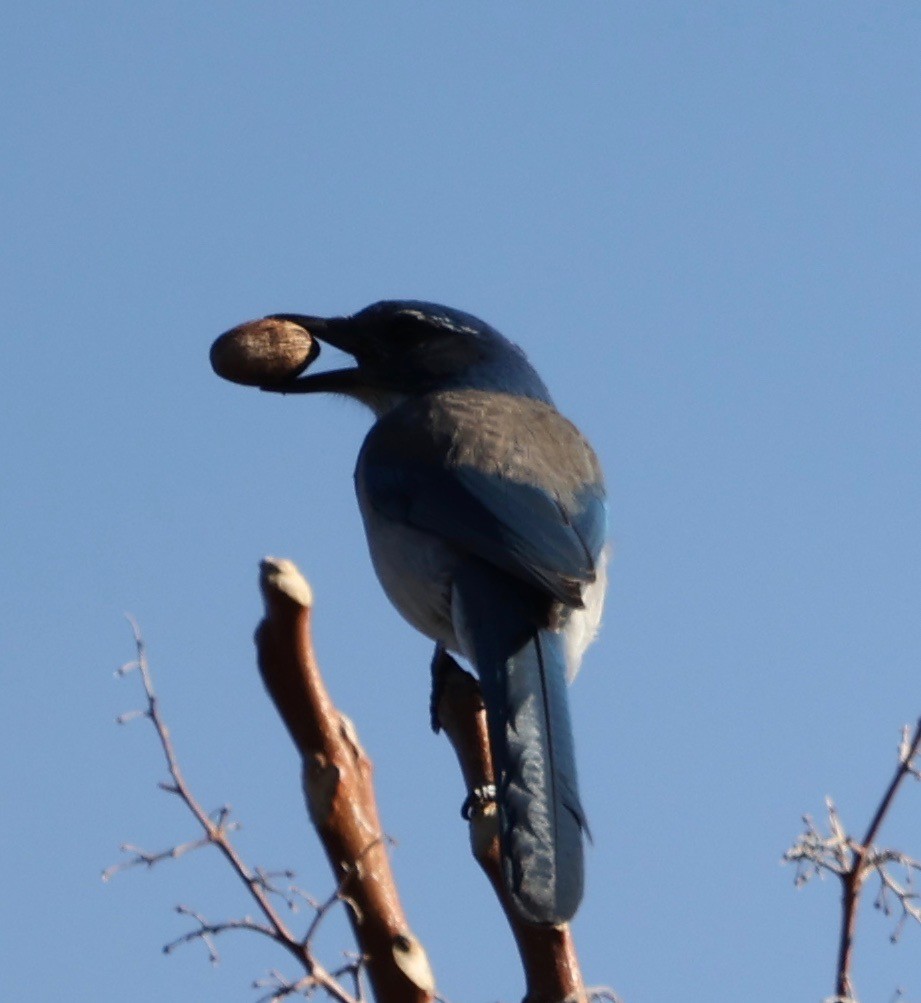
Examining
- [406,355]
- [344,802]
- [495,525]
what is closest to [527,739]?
[495,525]

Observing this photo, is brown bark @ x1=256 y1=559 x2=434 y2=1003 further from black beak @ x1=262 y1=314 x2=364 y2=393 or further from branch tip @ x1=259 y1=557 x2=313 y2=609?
black beak @ x1=262 y1=314 x2=364 y2=393

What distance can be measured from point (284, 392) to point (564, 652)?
7.34ft

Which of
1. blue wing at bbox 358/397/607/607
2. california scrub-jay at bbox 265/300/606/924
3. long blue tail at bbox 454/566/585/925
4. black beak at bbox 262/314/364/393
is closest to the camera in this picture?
long blue tail at bbox 454/566/585/925

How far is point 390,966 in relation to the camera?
2439 millimetres

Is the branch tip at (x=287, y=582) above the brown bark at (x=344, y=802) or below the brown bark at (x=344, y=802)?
above

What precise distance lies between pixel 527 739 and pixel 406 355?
2.91m

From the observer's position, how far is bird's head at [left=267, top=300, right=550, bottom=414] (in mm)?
6621

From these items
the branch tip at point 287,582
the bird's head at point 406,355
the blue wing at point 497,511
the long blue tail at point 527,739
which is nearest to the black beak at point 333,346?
the bird's head at point 406,355

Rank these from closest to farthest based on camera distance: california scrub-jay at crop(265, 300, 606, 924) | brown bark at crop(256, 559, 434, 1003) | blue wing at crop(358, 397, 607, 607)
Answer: brown bark at crop(256, 559, 434, 1003) < california scrub-jay at crop(265, 300, 606, 924) < blue wing at crop(358, 397, 607, 607)

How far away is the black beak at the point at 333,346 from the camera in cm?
658

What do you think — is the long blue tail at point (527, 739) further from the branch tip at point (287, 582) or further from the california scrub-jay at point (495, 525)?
the branch tip at point (287, 582)

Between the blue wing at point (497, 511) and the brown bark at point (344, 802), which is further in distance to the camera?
the blue wing at point (497, 511)

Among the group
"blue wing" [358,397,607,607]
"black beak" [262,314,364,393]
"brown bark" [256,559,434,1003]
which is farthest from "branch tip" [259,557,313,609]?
"black beak" [262,314,364,393]

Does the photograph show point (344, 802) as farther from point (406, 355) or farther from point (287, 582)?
point (406, 355)
